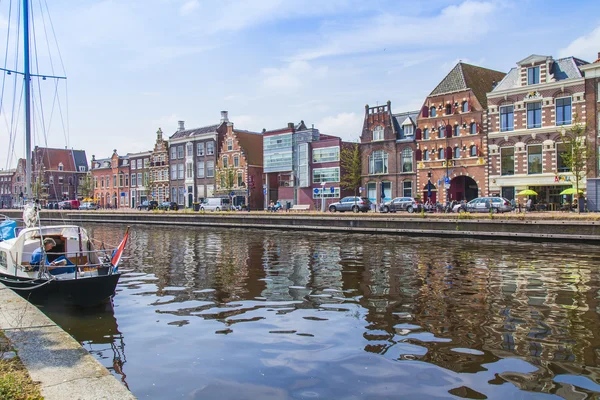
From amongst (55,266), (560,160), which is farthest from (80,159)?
(55,266)

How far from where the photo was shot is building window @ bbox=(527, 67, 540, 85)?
50531mm

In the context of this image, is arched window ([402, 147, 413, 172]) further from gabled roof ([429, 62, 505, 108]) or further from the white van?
the white van

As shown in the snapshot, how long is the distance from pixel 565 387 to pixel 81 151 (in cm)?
13881

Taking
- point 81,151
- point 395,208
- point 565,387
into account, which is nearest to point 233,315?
point 565,387

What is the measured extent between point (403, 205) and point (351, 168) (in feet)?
58.2

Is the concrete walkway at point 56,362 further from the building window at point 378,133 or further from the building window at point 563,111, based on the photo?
the building window at point 378,133

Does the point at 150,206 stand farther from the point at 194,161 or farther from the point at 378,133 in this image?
the point at 378,133

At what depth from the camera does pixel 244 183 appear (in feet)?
264

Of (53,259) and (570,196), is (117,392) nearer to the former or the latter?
(53,259)

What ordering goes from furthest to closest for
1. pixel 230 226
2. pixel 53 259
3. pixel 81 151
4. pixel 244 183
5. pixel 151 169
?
1. pixel 81 151
2. pixel 151 169
3. pixel 244 183
4. pixel 230 226
5. pixel 53 259

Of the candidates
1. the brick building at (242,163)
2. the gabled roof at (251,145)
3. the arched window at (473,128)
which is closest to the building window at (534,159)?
the arched window at (473,128)

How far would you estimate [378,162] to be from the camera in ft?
214

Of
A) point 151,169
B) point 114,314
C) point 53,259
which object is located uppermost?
point 151,169

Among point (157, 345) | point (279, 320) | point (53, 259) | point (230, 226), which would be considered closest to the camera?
point (157, 345)
